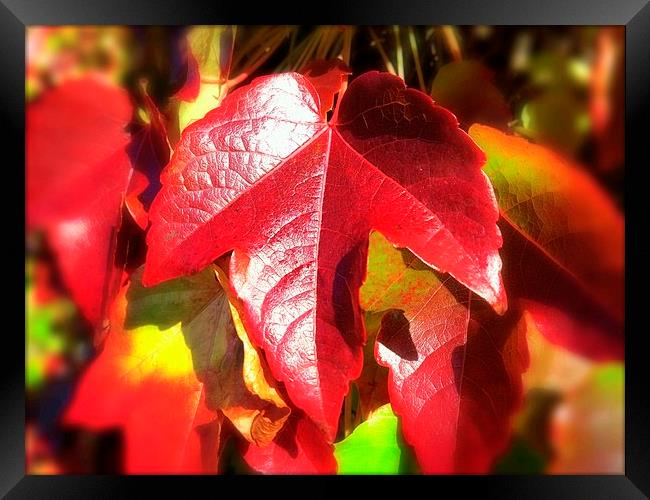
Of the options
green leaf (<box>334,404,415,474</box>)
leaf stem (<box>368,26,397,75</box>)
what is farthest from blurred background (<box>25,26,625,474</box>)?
green leaf (<box>334,404,415,474</box>)

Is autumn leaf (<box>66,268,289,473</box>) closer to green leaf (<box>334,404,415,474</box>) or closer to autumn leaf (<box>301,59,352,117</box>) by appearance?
green leaf (<box>334,404,415,474</box>)

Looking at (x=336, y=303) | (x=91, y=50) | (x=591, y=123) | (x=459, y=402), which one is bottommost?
(x=459, y=402)

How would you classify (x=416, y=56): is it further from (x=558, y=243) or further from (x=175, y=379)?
(x=175, y=379)

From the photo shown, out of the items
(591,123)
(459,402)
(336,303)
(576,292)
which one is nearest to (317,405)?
(336,303)

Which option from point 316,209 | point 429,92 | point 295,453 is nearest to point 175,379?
point 295,453

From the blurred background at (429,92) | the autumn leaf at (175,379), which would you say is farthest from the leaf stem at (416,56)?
the autumn leaf at (175,379)

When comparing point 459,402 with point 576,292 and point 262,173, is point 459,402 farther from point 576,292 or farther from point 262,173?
point 262,173
